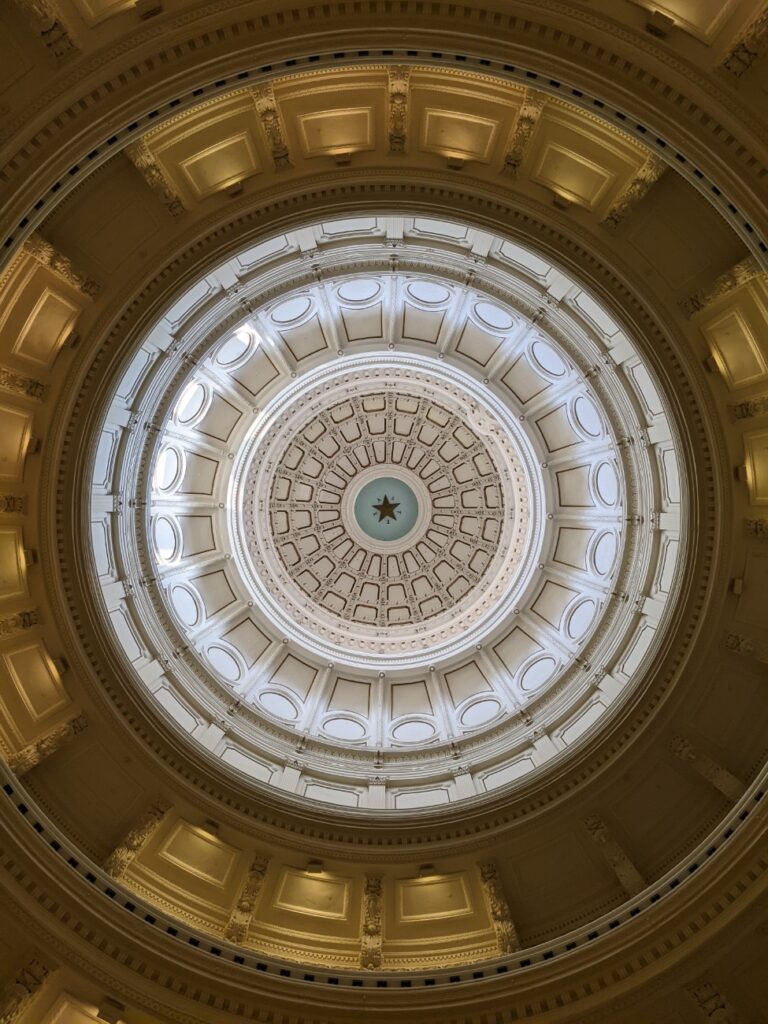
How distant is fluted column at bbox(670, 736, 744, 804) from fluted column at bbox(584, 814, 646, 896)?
211 centimetres

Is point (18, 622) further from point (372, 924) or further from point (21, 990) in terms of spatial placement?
point (372, 924)

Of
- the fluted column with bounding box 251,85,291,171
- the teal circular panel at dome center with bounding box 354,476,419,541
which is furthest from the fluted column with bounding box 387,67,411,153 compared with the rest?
the teal circular panel at dome center with bounding box 354,476,419,541

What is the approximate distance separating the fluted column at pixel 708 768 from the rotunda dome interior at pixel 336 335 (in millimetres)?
72

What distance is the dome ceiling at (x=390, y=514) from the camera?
1545 cm

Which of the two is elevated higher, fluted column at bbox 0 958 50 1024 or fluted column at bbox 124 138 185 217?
fluted column at bbox 124 138 185 217

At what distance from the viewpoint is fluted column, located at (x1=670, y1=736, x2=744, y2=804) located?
13219 mm

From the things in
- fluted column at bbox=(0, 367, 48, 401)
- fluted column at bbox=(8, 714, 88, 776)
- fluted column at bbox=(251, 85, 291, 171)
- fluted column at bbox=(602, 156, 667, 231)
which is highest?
fluted column at bbox=(251, 85, 291, 171)

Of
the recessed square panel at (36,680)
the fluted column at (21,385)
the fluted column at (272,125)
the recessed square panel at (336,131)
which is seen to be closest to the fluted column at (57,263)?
the fluted column at (21,385)

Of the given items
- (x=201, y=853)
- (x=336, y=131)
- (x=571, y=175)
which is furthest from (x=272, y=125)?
(x=201, y=853)

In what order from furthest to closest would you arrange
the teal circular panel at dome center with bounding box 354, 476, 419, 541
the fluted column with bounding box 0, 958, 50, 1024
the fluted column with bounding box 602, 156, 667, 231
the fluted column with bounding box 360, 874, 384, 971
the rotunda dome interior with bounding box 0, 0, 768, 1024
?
the teal circular panel at dome center with bounding box 354, 476, 419, 541 < the fluted column with bounding box 360, 874, 384, 971 < the fluted column with bounding box 602, 156, 667, 231 < the fluted column with bounding box 0, 958, 50, 1024 < the rotunda dome interior with bounding box 0, 0, 768, 1024

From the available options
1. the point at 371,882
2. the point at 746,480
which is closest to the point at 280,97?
the point at 746,480

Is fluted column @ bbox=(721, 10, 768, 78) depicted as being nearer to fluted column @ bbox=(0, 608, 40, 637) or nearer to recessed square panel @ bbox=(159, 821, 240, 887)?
fluted column @ bbox=(0, 608, 40, 637)

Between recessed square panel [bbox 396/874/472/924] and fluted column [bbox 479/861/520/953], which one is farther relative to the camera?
recessed square panel [bbox 396/874/472/924]

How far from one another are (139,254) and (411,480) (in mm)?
13892
